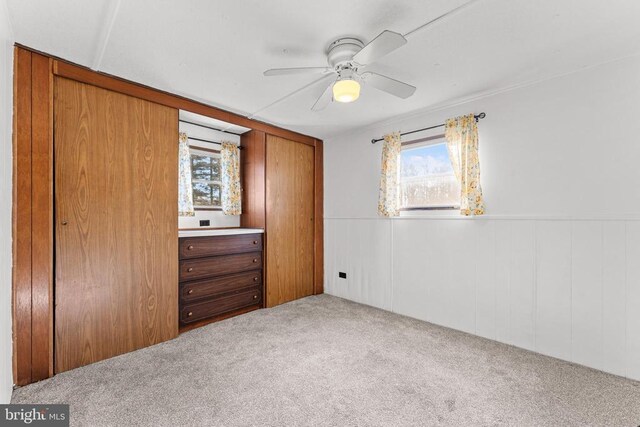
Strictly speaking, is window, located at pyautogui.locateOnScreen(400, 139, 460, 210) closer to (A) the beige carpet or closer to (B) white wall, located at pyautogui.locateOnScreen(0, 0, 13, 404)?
(A) the beige carpet

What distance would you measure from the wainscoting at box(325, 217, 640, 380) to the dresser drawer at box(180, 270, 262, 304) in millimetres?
1490

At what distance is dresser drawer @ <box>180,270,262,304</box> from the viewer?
2.93 metres

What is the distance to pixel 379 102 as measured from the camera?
2.94 metres

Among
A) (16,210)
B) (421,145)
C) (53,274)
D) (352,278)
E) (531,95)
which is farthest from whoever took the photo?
(352,278)

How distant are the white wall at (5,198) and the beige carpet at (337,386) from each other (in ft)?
1.04

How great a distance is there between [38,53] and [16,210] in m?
1.11

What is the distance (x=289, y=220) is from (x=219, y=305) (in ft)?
4.54

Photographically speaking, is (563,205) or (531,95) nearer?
(563,205)

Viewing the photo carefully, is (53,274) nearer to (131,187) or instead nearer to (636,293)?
(131,187)

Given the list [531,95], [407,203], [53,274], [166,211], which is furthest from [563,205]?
[53,274]

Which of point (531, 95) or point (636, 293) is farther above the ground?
point (531, 95)

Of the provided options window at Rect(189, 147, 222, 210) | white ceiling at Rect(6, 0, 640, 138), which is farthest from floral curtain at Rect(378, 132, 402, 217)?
window at Rect(189, 147, 222, 210)

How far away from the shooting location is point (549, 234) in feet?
7.95

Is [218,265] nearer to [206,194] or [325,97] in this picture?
[206,194]
